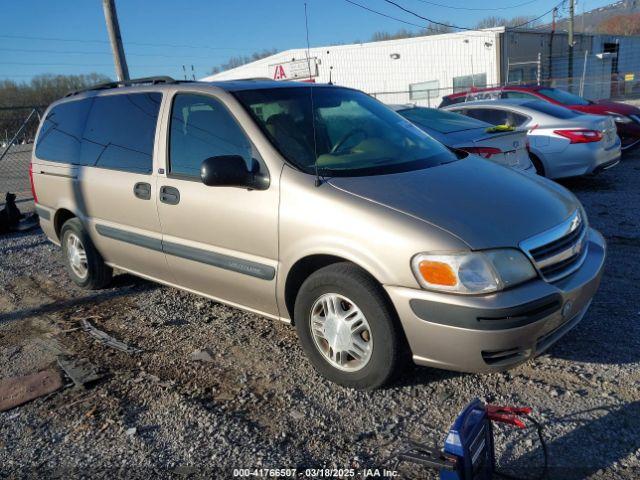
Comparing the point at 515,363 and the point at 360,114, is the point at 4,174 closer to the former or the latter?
the point at 360,114

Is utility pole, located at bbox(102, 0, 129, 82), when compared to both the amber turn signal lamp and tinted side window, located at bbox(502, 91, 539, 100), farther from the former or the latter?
the amber turn signal lamp

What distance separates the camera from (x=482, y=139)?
6152 millimetres

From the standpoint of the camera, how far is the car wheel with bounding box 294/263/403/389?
296cm

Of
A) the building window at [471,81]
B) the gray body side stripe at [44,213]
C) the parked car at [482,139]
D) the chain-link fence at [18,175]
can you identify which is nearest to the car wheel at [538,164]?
the parked car at [482,139]

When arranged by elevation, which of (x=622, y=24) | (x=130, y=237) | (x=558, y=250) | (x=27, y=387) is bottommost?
(x=27, y=387)

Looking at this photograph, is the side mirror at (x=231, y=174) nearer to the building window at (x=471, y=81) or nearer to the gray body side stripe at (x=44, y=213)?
the gray body side stripe at (x=44, y=213)

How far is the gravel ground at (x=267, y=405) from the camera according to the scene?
268 centimetres

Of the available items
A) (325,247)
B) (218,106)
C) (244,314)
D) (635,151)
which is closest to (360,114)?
(218,106)

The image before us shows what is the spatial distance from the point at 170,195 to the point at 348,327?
169 centimetres

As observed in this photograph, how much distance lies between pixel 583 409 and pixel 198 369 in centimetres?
228

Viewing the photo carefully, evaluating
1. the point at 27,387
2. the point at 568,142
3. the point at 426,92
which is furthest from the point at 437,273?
the point at 426,92

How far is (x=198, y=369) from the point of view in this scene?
12.1 feet

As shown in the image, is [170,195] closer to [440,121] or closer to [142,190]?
[142,190]

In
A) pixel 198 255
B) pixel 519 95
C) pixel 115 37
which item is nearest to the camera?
pixel 198 255
